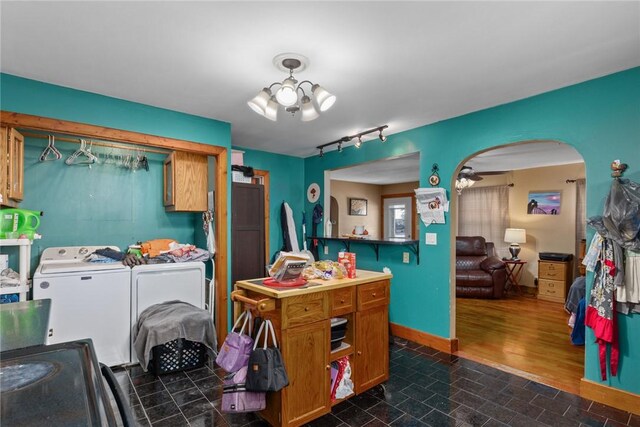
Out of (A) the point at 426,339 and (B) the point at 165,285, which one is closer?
(B) the point at 165,285

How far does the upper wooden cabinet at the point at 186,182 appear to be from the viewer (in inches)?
139

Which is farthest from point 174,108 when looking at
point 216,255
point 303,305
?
point 303,305

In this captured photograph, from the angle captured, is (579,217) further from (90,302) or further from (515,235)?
(90,302)

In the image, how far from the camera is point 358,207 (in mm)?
8664

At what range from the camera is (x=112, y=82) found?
2521 mm

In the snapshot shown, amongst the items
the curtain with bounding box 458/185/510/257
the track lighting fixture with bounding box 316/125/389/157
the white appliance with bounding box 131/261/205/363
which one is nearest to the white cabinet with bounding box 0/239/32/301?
the white appliance with bounding box 131/261/205/363

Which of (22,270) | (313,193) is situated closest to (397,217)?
(313,193)

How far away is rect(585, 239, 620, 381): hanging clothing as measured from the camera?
7.50 ft

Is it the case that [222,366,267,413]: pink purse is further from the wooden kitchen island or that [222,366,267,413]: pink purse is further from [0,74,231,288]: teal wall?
[0,74,231,288]: teal wall

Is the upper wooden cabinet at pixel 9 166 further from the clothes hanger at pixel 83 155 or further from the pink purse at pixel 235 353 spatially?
the pink purse at pixel 235 353

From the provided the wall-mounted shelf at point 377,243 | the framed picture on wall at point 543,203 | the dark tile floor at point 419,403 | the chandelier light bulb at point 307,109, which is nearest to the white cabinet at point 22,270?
the dark tile floor at point 419,403

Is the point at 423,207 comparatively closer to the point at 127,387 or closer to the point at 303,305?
the point at 303,305

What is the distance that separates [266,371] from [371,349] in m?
0.97

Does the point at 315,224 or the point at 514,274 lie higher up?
the point at 315,224
